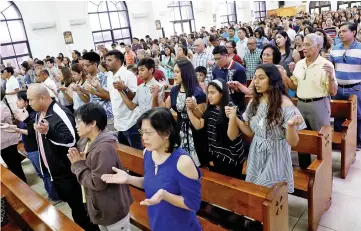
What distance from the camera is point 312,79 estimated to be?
116 inches

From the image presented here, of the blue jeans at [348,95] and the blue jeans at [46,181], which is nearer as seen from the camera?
the blue jeans at [46,181]

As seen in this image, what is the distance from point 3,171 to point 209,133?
75.3 inches

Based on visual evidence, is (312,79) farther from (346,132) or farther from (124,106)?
(124,106)

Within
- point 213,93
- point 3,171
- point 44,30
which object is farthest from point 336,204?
point 44,30

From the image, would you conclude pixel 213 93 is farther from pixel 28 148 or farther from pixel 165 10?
pixel 165 10

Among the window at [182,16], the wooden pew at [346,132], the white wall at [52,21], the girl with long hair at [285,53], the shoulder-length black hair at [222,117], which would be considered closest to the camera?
the shoulder-length black hair at [222,117]

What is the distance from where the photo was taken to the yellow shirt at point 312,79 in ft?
9.48

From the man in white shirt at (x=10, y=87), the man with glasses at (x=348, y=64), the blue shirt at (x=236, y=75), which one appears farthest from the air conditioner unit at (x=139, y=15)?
the man with glasses at (x=348, y=64)

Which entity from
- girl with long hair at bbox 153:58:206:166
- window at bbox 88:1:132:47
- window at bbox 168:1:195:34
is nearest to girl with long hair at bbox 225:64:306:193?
girl with long hair at bbox 153:58:206:166

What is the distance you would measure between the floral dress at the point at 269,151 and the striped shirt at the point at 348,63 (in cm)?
186

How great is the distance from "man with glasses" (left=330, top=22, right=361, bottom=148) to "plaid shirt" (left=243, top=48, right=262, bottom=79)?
1303 millimetres

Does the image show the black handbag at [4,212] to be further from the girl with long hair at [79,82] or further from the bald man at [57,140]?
the girl with long hair at [79,82]

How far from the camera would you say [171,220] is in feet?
5.11

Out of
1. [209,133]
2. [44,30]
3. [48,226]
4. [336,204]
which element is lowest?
[336,204]
